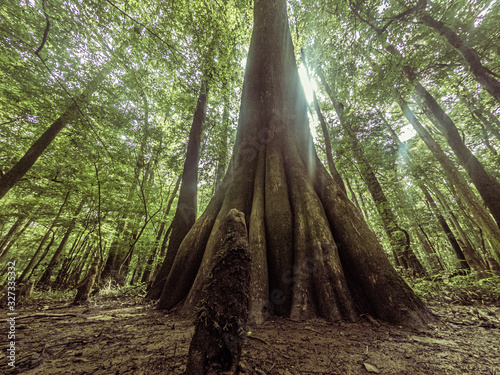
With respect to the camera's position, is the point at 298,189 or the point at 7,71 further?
the point at 7,71

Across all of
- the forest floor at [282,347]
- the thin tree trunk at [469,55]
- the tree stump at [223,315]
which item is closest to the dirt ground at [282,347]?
the forest floor at [282,347]

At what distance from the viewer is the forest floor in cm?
121

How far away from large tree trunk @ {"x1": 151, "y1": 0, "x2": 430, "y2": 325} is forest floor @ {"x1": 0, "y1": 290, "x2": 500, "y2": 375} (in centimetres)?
25

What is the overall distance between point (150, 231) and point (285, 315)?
8457 mm

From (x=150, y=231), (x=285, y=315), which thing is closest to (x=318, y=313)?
(x=285, y=315)

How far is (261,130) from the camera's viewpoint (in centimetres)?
376

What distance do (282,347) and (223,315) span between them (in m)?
0.77

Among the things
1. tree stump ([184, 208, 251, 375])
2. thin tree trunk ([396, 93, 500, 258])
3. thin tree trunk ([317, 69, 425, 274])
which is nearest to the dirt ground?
tree stump ([184, 208, 251, 375])

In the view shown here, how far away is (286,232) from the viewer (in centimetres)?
266

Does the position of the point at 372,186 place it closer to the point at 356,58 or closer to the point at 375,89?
the point at 375,89

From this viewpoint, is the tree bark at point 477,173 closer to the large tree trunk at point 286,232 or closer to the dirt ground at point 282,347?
the dirt ground at point 282,347

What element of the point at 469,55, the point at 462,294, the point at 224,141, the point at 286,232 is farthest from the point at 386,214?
the point at 224,141

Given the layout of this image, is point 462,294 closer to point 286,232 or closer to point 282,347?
point 286,232

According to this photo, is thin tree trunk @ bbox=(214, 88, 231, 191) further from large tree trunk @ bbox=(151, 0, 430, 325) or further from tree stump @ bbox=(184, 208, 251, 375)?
tree stump @ bbox=(184, 208, 251, 375)
